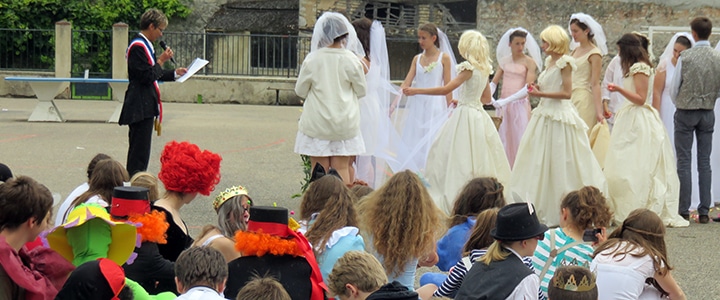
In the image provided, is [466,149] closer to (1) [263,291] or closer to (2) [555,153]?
(2) [555,153]

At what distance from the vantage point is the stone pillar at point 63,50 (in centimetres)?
2231

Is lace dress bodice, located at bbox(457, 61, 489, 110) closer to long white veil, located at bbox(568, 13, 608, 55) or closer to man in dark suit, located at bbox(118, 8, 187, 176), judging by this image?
long white veil, located at bbox(568, 13, 608, 55)

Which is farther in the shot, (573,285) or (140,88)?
(140,88)

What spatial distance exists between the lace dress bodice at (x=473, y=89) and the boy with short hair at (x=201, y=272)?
5.46 m

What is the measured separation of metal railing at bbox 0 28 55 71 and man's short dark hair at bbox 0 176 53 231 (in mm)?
19699

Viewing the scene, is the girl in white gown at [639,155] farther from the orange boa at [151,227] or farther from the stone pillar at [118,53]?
the stone pillar at [118,53]

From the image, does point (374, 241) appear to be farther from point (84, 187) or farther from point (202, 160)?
point (84, 187)

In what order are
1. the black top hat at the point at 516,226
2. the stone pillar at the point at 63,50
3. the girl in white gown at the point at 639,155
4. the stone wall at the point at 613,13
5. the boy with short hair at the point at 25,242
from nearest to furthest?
the boy with short hair at the point at 25,242
the black top hat at the point at 516,226
the girl in white gown at the point at 639,155
the stone pillar at the point at 63,50
the stone wall at the point at 613,13

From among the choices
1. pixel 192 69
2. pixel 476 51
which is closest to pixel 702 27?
pixel 476 51

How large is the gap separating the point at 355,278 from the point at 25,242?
1.37 metres

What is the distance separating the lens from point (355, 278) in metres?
4.12

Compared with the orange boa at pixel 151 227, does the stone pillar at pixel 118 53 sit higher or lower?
higher

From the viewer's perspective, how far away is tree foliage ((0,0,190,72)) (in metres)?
23.1

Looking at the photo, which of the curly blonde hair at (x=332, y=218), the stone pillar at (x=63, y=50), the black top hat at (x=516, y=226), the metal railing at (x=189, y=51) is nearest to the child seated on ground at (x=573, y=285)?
the black top hat at (x=516, y=226)
